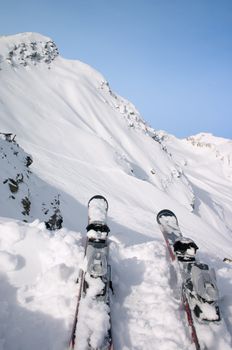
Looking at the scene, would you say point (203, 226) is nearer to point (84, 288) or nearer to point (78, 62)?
point (84, 288)

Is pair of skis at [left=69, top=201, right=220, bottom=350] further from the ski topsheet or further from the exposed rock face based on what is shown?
the exposed rock face

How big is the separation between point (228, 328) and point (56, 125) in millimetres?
32166

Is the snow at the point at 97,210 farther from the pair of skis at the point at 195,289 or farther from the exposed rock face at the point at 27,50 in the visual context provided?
the exposed rock face at the point at 27,50

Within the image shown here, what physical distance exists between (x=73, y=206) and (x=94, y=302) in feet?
36.1

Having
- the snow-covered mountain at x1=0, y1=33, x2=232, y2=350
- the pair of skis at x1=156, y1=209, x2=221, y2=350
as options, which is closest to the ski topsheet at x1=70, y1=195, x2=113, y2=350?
the snow-covered mountain at x1=0, y1=33, x2=232, y2=350

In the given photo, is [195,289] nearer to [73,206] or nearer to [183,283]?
[183,283]

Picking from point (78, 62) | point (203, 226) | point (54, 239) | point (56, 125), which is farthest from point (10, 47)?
point (54, 239)

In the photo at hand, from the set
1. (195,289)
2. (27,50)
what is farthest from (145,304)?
(27,50)

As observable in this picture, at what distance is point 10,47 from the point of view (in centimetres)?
4909

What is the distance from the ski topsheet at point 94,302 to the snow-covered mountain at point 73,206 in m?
0.26

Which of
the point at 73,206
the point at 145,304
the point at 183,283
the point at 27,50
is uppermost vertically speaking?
the point at 27,50

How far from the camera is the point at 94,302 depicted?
12.9ft

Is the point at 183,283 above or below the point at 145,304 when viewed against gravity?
above

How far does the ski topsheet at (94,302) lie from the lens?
3.36 m
